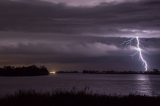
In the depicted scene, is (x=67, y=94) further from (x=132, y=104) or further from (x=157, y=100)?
(x=157, y=100)

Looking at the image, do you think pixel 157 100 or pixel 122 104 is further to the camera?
pixel 157 100

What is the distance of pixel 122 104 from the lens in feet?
74.6

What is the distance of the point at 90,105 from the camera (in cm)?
2167

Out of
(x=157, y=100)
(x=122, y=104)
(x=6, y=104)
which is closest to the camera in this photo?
(x=6, y=104)

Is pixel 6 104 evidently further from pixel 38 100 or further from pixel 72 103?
pixel 72 103

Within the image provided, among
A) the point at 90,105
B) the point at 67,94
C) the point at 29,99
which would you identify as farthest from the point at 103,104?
the point at 29,99

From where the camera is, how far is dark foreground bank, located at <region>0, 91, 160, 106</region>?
21609mm

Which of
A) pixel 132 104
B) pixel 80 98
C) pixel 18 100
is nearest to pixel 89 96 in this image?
pixel 80 98

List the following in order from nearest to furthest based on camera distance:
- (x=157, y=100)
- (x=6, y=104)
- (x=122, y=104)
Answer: (x=6, y=104), (x=122, y=104), (x=157, y=100)

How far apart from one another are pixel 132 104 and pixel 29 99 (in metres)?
6.06

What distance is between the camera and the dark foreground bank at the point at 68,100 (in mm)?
21609

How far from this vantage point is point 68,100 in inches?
881

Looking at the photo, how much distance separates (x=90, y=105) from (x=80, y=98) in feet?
5.25

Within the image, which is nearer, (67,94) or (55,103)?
(55,103)
